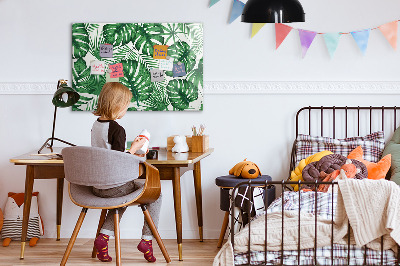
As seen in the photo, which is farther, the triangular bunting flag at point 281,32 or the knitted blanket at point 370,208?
the triangular bunting flag at point 281,32

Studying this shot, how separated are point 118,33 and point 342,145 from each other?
1.76m

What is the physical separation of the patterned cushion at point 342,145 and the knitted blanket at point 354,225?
3.94ft

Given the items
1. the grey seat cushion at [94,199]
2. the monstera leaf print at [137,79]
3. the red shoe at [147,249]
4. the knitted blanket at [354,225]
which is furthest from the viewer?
the monstera leaf print at [137,79]

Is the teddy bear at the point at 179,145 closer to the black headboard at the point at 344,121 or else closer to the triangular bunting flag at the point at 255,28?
→ the black headboard at the point at 344,121

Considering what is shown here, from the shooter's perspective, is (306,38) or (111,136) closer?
(111,136)

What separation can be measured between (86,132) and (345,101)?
6.16 feet

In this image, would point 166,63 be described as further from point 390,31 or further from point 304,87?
point 390,31

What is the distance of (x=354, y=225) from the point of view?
2.95 meters

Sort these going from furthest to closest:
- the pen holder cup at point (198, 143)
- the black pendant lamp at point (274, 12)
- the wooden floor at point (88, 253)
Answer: the pen holder cup at point (198, 143) < the wooden floor at point (88, 253) < the black pendant lamp at point (274, 12)

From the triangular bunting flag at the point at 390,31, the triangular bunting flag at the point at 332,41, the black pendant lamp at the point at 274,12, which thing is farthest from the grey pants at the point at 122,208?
the triangular bunting flag at the point at 390,31

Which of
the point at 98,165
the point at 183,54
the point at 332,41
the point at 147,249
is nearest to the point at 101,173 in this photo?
the point at 98,165

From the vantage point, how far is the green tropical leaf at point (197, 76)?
4.42 meters

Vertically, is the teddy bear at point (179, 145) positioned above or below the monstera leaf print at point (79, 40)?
below

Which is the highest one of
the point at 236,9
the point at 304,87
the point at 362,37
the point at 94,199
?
the point at 236,9
